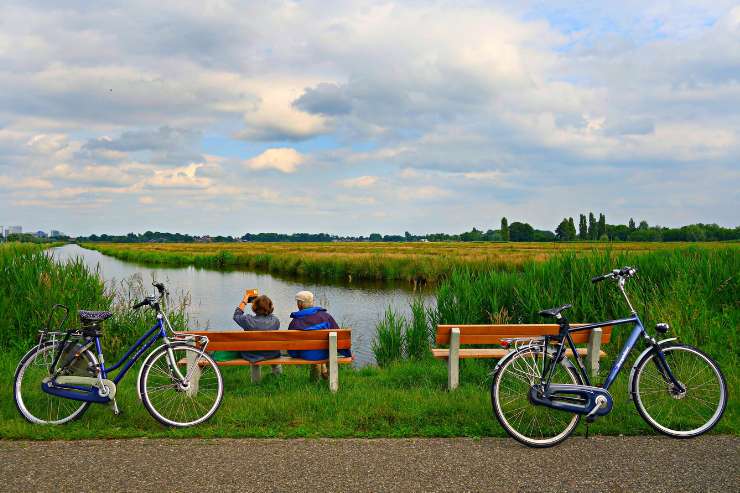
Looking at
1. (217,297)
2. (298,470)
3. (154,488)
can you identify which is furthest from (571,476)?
(217,297)

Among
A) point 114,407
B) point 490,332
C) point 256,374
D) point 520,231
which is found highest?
point 520,231

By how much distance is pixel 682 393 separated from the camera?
509cm

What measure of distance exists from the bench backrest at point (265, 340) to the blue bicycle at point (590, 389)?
2259mm

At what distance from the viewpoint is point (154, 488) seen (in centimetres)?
384

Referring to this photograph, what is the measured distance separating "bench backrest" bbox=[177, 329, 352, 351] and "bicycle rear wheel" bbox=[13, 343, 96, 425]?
1.42 m

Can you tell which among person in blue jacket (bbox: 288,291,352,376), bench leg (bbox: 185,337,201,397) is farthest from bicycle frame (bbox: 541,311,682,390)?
bench leg (bbox: 185,337,201,397)

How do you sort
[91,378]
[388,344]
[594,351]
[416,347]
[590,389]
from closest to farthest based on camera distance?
[590,389] → [91,378] → [594,351] → [388,344] → [416,347]

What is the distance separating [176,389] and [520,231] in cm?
13055

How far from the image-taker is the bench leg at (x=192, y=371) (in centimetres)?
546

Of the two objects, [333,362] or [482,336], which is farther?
[482,336]

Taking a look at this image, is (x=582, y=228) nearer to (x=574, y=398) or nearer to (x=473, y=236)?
(x=473, y=236)

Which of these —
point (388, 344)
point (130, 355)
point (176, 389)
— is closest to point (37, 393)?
Answer: point (130, 355)

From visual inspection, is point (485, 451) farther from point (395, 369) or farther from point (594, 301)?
point (594, 301)

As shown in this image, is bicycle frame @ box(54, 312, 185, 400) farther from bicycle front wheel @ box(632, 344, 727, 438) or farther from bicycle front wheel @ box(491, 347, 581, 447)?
bicycle front wheel @ box(632, 344, 727, 438)
